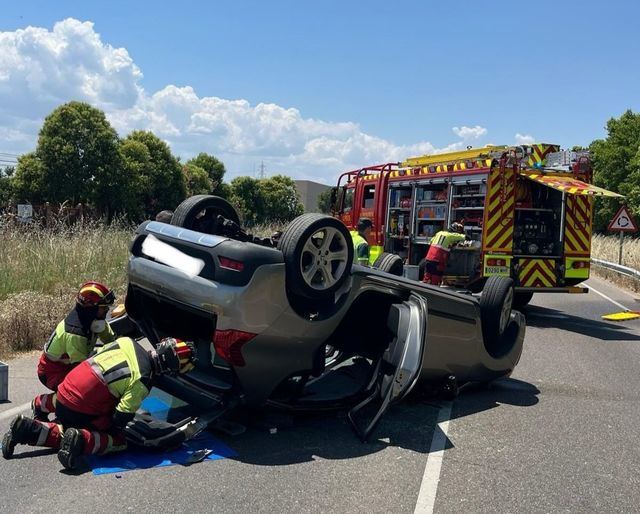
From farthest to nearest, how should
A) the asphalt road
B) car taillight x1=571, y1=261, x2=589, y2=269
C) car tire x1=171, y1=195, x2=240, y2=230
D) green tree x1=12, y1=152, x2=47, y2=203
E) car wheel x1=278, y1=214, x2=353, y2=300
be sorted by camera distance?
green tree x1=12, y1=152, x2=47, y2=203, car taillight x1=571, y1=261, x2=589, y2=269, car tire x1=171, y1=195, x2=240, y2=230, car wheel x1=278, y1=214, x2=353, y2=300, the asphalt road

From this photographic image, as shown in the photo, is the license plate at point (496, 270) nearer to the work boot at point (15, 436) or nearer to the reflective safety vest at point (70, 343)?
the reflective safety vest at point (70, 343)

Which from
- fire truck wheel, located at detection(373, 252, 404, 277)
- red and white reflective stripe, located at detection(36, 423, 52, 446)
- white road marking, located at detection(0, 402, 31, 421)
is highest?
fire truck wheel, located at detection(373, 252, 404, 277)

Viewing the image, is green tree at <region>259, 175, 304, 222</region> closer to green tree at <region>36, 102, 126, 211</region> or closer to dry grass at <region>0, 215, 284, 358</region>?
green tree at <region>36, 102, 126, 211</region>

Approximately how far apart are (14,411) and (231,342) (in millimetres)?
2312

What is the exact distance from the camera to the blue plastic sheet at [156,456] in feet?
13.4

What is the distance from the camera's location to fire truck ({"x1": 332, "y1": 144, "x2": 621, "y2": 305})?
1100 centimetres

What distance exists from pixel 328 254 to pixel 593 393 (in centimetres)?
343

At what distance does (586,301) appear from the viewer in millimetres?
14664

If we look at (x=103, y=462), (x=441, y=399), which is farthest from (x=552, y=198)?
(x=103, y=462)

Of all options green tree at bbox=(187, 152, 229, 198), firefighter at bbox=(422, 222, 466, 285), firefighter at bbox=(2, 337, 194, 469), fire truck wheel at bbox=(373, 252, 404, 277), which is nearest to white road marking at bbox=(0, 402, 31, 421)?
firefighter at bbox=(2, 337, 194, 469)

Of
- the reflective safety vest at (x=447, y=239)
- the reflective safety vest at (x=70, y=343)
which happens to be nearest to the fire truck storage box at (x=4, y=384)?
the reflective safety vest at (x=70, y=343)

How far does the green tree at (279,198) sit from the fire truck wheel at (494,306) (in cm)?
3276

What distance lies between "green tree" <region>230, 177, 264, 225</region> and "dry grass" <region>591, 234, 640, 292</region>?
18.6 metres

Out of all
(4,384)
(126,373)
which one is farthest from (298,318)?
(4,384)
